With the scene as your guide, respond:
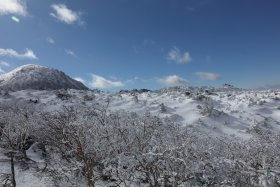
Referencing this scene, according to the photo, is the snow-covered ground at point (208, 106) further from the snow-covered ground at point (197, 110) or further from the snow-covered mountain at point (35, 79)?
the snow-covered mountain at point (35, 79)

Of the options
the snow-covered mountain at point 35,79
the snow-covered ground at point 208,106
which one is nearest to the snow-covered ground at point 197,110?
the snow-covered ground at point 208,106

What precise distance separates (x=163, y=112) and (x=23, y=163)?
18541mm

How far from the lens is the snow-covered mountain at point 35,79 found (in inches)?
5344

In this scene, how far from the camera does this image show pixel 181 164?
11.9 m

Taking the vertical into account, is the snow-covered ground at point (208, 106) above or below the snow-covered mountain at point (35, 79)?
below

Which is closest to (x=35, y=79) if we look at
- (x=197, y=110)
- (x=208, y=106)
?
(x=197, y=110)

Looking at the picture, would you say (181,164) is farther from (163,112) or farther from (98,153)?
(163,112)

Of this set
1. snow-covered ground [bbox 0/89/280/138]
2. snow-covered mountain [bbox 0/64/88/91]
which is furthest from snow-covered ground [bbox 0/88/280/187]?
snow-covered mountain [bbox 0/64/88/91]

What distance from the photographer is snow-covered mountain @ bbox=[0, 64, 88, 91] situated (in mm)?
135750

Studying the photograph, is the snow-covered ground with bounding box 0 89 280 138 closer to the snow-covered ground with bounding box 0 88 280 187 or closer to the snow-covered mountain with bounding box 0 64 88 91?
the snow-covered ground with bounding box 0 88 280 187

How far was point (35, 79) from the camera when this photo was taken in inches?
5723

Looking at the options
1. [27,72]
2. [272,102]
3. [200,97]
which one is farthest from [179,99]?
[27,72]

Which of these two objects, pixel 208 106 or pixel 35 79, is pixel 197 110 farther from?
pixel 35 79

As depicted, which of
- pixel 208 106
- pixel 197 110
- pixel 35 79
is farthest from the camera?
pixel 35 79
